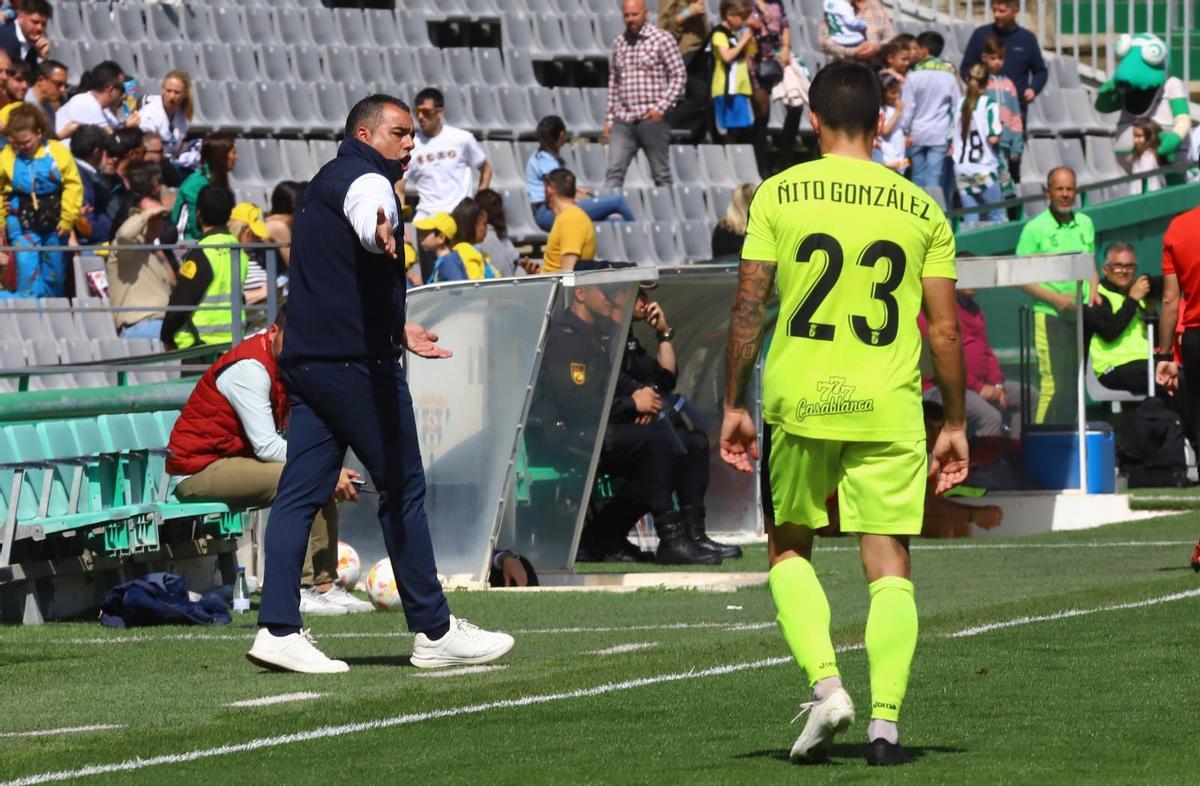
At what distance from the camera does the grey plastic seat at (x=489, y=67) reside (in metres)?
25.2

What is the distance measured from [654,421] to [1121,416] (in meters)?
7.07

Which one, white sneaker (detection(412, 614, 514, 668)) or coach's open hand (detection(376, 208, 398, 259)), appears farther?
white sneaker (detection(412, 614, 514, 668))

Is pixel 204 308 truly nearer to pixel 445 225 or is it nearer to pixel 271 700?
pixel 445 225

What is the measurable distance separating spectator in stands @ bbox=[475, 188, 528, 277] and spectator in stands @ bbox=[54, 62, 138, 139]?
3236mm

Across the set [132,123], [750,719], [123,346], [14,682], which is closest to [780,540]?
[750,719]

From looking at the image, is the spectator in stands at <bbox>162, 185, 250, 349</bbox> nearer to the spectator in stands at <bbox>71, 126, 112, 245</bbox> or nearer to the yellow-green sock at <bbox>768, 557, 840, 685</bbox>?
the spectator in stands at <bbox>71, 126, 112, 245</bbox>

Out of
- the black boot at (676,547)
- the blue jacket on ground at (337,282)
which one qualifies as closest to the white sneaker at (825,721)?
the blue jacket on ground at (337,282)

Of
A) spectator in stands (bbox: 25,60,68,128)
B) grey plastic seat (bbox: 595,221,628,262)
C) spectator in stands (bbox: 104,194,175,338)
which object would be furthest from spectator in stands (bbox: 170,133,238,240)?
grey plastic seat (bbox: 595,221,628,262)

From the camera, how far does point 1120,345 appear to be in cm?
1898

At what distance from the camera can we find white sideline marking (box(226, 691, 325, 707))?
7547mm

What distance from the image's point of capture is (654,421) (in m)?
14.1

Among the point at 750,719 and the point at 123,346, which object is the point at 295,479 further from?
the point at 123,346

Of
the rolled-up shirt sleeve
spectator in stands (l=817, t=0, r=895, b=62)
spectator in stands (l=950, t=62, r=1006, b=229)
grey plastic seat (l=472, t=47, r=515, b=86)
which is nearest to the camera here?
the rolled-up shirt sleeve

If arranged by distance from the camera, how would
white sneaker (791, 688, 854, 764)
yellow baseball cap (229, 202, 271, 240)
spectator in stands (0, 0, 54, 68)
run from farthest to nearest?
spectator in stands (0, 0, 54, 68), yellow baseball cap (229, 202, 271, 240), white sneaker (791, 688, 854, 764)
